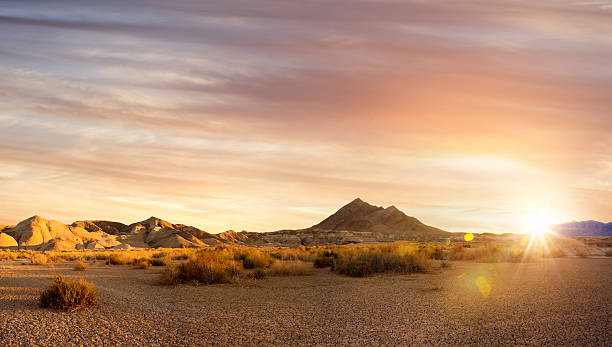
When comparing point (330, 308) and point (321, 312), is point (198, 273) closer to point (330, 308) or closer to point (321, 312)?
point (330, 308)

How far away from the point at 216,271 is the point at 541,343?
39.2 feet

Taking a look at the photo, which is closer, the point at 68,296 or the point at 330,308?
the point at 68,296

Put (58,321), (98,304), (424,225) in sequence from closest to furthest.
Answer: (58,321), (98,304), (424,225)

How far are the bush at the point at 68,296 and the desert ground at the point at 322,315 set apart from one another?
0.29m

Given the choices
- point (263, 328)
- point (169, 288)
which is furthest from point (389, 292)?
point (169, 288)

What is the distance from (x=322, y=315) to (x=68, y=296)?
5.91m

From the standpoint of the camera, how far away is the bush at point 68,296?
32.5 ft

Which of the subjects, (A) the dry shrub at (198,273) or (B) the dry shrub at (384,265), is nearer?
(A) the dry shrub at (198,273)

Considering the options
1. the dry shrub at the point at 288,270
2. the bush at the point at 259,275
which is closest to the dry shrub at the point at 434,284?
the dry shrub at the point at 288,270

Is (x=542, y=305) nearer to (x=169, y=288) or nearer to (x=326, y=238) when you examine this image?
(x=169, y=288)

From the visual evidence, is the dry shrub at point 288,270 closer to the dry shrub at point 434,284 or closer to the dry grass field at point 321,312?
the dry grass field at point 321,312

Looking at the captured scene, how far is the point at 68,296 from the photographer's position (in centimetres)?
991

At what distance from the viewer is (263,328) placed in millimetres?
8875

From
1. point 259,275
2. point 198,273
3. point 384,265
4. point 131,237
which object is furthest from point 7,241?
point 384,265
